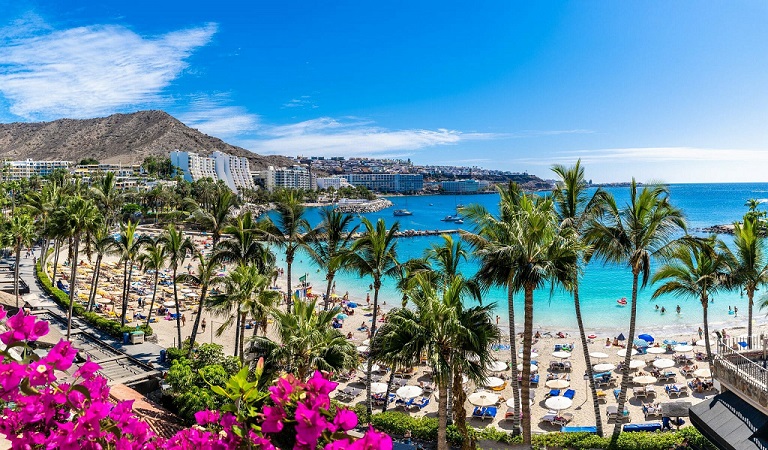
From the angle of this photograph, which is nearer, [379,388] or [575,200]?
[575,200]

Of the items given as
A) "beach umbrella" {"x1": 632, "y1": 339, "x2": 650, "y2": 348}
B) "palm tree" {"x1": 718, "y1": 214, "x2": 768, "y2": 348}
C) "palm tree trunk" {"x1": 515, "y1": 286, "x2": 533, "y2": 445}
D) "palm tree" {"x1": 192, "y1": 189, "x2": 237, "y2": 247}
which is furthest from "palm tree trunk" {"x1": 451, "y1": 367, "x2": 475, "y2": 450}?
"beach umbrella" {"x1": 632, "y1": 339, "x2": 650, "y2": 348}

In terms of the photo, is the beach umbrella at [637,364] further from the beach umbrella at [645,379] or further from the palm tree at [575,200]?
the palm tree at [575,200]

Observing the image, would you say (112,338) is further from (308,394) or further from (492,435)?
(308,394)

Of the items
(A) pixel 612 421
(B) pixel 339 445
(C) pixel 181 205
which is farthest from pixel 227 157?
(B) pixel 339 445

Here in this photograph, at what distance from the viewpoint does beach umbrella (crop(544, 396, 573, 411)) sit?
65.3 ft

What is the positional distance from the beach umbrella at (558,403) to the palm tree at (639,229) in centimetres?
530

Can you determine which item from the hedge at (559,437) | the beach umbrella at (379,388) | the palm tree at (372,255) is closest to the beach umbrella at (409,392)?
the beach umbrella at (379,388)

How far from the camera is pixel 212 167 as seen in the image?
602 feet

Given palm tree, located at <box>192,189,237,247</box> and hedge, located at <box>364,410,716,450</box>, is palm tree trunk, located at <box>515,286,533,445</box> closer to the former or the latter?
hedge, located at <box>364,410,716,450</box>

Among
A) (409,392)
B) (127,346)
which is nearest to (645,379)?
(409,392)

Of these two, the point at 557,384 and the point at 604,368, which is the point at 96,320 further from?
the point at 604,368

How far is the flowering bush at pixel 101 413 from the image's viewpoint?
2293 millimetres

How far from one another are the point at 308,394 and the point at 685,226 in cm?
1456

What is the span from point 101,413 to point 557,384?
23257mm
